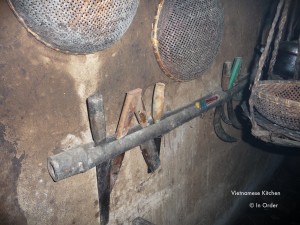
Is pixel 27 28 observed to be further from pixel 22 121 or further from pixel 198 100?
pixel 198 100

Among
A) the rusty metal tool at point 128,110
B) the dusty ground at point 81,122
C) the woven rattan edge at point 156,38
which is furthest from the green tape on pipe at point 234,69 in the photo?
the rusty metal tool at point 128,110

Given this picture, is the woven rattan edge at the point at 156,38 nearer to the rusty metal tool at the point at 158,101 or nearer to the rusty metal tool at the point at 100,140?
the rusty metal tool at the point at 158,101

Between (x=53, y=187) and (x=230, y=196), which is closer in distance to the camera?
(x=53, y=187)

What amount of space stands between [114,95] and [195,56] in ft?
2.42

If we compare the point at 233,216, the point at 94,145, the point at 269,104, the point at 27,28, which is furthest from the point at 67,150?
the point at 233,216

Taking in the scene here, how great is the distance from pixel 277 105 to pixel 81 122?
1262mm

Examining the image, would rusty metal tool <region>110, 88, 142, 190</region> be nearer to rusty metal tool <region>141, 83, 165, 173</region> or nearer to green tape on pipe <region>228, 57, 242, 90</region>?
rusty metal tool <region>141, 83, 165, 173</region>

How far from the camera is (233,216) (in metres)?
4.27

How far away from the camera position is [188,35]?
181 cm

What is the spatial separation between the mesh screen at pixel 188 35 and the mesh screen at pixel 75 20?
1.55 ft

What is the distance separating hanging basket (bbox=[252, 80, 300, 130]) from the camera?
1.57m

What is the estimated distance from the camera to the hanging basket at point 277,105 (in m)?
1.57

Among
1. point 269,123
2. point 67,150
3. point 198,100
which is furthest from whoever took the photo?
point 198,100

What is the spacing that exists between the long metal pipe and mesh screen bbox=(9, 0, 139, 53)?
1.90 ft
